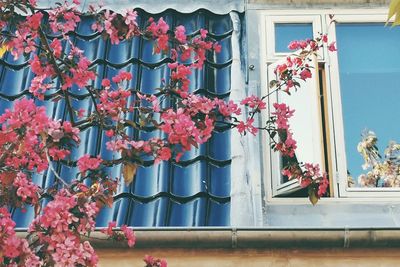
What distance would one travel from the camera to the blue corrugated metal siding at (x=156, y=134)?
5195 mm

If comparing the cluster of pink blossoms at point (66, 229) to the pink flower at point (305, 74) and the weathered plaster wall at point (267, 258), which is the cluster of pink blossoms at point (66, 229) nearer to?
the weathered plaster wall at point (267, 258)

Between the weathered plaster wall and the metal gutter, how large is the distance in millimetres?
67

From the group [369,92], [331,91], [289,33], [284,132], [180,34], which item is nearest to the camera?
[180,34]

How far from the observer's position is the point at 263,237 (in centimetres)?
467

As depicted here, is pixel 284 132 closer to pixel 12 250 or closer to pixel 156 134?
pixel 156 134

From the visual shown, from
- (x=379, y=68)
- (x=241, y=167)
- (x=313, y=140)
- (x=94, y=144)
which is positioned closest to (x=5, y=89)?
(x=94, y=144)

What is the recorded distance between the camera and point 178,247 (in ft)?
15.5

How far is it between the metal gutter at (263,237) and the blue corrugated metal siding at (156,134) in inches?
17.0

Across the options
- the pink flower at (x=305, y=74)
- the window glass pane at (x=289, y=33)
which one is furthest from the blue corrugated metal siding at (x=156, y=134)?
the pink flower at (x=305, y=74)

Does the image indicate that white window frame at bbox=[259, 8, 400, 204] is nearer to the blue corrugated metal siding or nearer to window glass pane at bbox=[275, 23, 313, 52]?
window glass pane at bbox=[275, 23, 313, 52]

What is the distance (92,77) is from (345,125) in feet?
7.36

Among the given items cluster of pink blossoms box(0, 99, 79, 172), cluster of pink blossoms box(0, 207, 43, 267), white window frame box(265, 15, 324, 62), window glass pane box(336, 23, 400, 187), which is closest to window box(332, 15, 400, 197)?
window glass pane box(336, 23, 400, 187)

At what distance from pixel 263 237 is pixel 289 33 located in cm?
206

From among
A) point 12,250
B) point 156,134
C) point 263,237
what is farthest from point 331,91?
point 12,250
